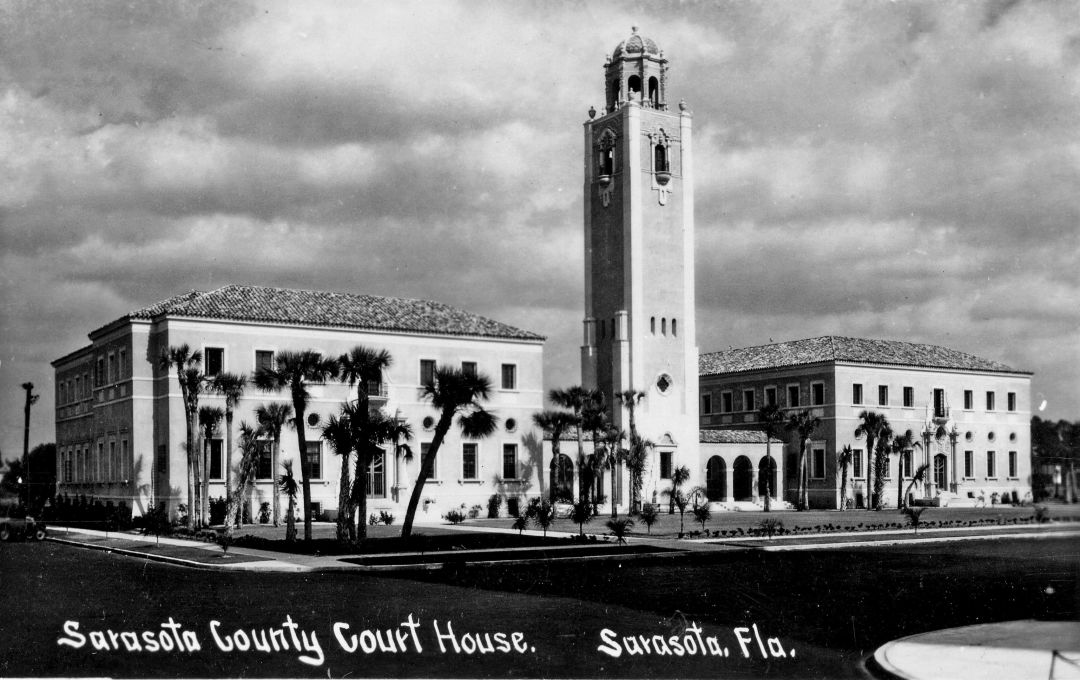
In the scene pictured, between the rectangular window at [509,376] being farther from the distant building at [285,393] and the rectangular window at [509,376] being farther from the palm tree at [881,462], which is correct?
the palm tree at [881,462]

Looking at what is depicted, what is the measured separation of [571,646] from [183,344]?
3310 cm

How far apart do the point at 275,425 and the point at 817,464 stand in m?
36.7

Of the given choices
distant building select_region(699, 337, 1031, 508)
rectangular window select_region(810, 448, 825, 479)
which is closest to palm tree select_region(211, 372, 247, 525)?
distant building select_region(699, 337, 1031, 508)

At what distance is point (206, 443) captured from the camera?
4056 centimetres

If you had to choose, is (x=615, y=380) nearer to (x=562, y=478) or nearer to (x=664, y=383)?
(x=664, y=383)

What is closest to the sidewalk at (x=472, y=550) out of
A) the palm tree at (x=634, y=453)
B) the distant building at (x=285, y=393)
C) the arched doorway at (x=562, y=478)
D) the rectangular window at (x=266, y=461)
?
the distant building at (x=285, y=393)

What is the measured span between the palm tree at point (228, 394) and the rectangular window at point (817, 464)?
113ft

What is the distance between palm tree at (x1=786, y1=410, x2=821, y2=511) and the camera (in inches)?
2463

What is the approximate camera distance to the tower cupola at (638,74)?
60.7 metres

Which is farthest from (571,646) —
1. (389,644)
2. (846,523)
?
(846,523)

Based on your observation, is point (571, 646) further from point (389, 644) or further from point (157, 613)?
point (157, 613)

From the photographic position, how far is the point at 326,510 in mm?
45656

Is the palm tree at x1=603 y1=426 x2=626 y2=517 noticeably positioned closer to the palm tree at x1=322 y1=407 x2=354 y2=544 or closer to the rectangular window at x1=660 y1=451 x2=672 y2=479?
the rectangular window at x1=660 y1=451 x2=672 y2=479

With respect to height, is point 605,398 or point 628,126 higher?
point 628,126
